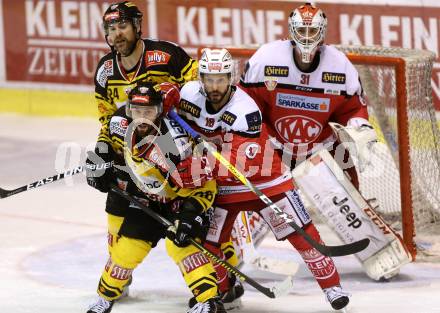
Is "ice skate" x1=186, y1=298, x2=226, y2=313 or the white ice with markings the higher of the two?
"ice skate" x1=186, y1=298, x2=226, y2=313

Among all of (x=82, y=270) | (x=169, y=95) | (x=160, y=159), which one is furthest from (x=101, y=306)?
(x=82, y=270)

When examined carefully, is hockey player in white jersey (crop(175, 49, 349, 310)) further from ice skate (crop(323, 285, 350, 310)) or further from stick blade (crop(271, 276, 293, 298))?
stick blade (crop(271, 276, 293, 298))

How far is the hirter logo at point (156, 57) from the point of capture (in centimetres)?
542

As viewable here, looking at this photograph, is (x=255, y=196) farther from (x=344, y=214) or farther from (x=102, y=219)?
(x=102, y=219)

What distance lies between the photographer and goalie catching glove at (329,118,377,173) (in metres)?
5.44

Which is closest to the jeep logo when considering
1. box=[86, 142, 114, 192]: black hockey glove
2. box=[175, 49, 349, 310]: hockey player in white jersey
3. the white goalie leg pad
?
the white goalie leg pad

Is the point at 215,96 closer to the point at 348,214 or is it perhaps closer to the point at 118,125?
the point at 118,125

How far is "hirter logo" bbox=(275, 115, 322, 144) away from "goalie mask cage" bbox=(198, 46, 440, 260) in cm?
50

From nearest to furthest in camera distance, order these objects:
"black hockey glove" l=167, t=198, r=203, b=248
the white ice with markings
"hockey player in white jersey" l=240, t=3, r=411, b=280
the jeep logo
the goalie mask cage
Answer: "black hockey glove" l=167, t=198, r=203, b=248 < the white ice with markings < "hockey player in white jersey" l=240, t=3, r=411, b=280 < the jeep logo < the goalie mask cage

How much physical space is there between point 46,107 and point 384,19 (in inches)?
102

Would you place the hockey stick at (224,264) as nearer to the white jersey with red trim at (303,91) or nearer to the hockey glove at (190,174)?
the hockey glove at (190,174)

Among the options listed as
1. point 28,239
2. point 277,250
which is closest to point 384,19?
point 277,250

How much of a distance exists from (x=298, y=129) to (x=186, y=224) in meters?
1.08

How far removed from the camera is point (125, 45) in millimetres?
5359
